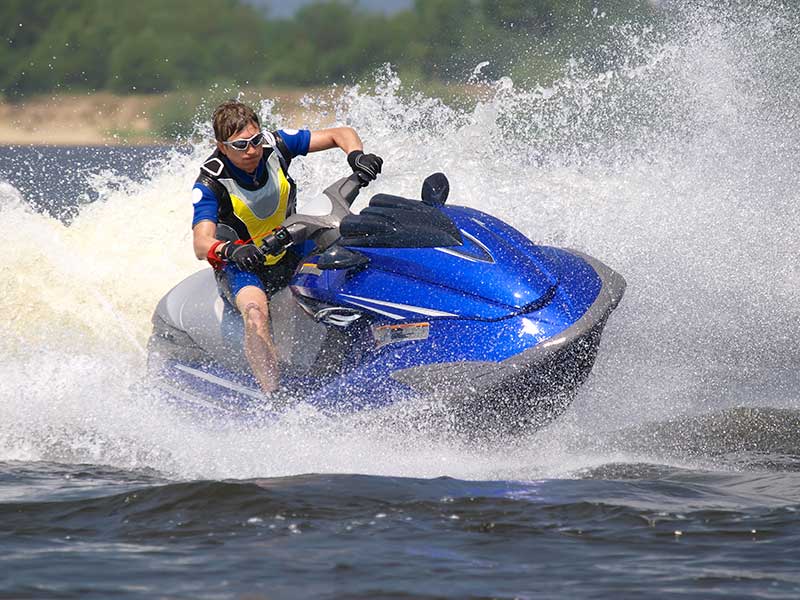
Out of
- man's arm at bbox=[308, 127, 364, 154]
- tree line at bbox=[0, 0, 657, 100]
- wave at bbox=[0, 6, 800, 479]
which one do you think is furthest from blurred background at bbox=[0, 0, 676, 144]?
man's arm at bbox=[308, 127, 364, 154]

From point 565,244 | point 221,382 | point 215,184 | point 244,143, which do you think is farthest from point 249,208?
point 565,244

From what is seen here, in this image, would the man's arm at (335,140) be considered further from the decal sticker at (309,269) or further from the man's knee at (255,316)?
the man's knee at (255,316)

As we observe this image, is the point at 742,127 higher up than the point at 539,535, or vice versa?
the point at 742,127

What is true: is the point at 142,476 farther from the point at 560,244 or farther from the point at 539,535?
the point at 560,244

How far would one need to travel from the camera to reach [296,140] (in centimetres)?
548

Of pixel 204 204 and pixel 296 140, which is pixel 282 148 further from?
pixel 204 204

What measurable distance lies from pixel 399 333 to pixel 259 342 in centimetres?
59

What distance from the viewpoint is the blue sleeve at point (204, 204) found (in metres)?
5.02

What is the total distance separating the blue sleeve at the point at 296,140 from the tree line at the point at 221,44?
849 inches

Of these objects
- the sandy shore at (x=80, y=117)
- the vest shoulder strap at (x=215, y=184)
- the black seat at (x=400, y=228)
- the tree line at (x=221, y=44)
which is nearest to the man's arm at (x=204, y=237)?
the vest shoulder strap at (x=215, y=184)

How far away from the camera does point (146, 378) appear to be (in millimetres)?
5574

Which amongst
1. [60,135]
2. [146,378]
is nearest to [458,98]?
[60,135]

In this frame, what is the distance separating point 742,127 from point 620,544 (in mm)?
5198

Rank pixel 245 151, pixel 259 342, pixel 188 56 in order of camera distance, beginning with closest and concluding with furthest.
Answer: pixel 259 342, pixel 245 151, pixel 188 56
